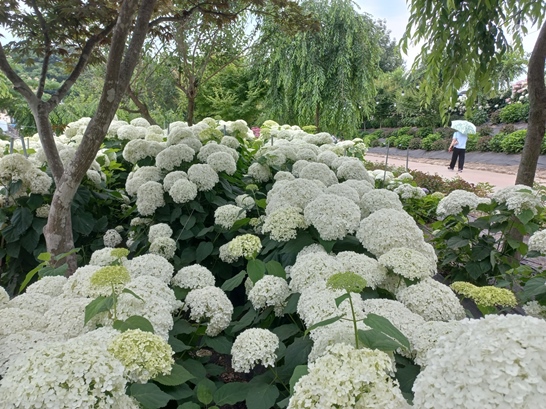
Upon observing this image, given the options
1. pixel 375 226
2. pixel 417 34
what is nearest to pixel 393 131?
pixel 417 34

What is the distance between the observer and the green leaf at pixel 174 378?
961mm

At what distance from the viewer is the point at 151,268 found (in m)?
1.50

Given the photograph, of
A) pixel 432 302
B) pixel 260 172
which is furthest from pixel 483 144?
pixel 432 302

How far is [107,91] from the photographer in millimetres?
2262

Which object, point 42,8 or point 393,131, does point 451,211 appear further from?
point 393,131

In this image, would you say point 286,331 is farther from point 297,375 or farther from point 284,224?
point 284,224

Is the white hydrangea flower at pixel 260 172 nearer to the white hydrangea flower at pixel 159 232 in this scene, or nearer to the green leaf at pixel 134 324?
the white hydrangea flower at pixel 159 232

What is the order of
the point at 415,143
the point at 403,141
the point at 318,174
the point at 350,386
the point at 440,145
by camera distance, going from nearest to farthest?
the point at 350,386, the point at 318,174, the point at 440,145, the point at 415,143, the point at 403,141

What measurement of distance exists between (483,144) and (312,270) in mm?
17339

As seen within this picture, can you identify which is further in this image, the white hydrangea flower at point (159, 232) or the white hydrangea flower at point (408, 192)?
the white hydrangea flower at point (408, 192)

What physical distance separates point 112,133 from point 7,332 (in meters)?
3.38

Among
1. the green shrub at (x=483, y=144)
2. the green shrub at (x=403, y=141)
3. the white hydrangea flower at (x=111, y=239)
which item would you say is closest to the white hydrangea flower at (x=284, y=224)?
the white hydrangea flower at (x=111, y=239)

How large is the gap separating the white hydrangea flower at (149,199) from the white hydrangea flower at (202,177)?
256mm

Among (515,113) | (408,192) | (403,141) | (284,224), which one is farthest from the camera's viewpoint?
(403,141)
